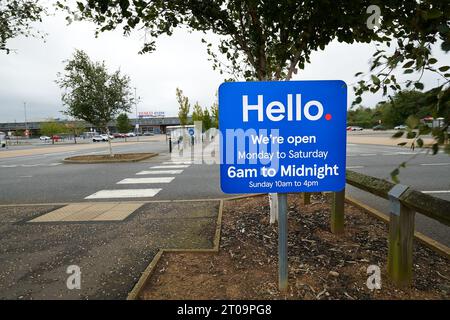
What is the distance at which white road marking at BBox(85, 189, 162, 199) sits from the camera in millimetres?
7425

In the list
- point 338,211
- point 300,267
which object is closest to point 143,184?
point 338,211

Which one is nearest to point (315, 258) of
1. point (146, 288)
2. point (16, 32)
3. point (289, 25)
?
point (146, 288)

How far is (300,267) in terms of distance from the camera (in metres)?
3.19

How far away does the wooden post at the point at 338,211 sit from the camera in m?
3.97

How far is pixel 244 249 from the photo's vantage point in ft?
12.3

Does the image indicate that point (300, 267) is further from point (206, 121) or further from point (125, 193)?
point (206, 121)

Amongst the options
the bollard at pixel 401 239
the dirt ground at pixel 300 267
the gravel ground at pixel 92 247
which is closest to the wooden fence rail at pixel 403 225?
the bollard at pixel 401 239

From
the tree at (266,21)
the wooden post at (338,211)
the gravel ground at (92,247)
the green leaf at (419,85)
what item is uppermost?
the tree at (266,21)

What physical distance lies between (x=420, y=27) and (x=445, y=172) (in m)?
9.66

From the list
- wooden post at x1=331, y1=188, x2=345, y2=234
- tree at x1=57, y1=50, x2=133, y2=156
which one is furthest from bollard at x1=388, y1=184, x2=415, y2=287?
tree at x1=57, y1=50, x2=133, y2=156

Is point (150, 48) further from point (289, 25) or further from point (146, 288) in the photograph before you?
point (146, 288)

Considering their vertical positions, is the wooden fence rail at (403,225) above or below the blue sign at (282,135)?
below

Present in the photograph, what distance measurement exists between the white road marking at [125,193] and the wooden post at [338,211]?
4701 millimetres

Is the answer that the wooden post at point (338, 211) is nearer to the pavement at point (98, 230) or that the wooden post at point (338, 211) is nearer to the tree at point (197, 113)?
the pavement at point (98, 230)
